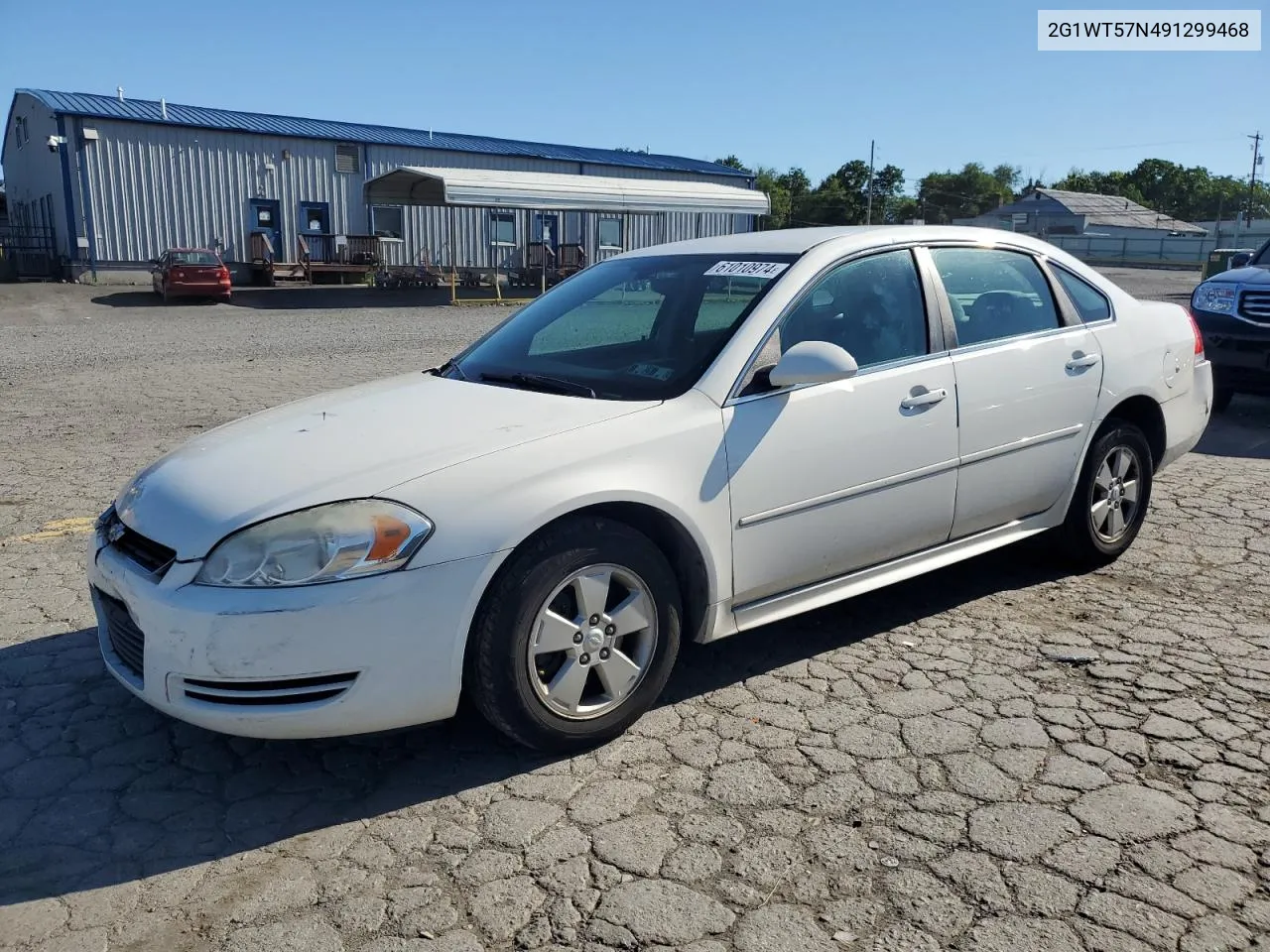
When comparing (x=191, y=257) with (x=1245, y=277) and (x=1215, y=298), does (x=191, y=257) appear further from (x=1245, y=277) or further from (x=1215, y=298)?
(x=1245, y=277)

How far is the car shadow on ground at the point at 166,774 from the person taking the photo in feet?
9.27

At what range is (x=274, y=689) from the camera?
114 inches

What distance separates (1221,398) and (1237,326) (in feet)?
3.25

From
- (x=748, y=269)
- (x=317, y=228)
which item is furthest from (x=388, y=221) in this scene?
(x=748, y=269)

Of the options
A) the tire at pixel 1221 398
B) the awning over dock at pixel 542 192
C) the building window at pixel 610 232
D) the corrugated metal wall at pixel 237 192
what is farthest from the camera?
the building window at pixel 610 232

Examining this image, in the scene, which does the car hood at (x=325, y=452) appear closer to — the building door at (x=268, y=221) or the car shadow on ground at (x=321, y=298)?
the car shadow on ground at (x=321, y=298)

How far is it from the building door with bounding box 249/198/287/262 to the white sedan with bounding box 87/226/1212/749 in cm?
2987

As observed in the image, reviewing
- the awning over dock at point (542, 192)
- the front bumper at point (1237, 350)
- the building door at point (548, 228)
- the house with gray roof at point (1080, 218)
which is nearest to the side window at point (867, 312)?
the front bumper at point (1237, 350)

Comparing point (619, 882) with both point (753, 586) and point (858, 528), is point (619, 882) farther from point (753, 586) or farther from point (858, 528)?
point (858, 528)

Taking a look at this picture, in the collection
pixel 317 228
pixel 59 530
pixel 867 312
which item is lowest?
pixel 59 530

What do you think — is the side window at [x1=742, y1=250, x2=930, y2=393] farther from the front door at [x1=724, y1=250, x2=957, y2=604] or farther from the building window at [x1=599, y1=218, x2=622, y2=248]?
the building window at [x1=599, y1=218, x2=622, y2=248]

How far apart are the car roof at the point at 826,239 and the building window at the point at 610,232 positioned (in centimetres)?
3409

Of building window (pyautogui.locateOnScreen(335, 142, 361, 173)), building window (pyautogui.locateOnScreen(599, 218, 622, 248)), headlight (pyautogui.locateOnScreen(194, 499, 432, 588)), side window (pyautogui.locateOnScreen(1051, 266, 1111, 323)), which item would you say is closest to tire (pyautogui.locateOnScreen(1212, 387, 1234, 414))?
side window (pyautogui.locateOnScreen(1051, 266, 1111, 323))

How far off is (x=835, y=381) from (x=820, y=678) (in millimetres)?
1113
